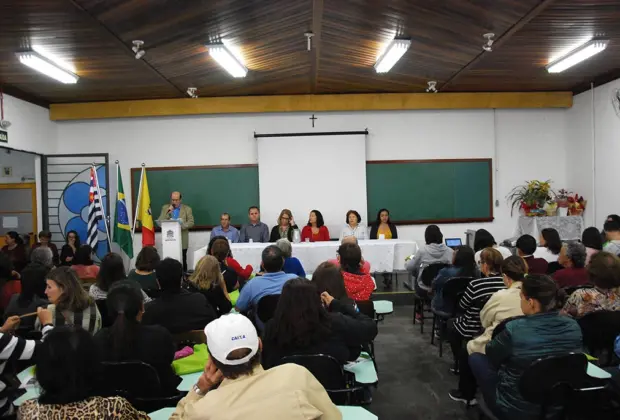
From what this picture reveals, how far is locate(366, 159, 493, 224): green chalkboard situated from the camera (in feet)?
29.0

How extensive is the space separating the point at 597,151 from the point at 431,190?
8.92 feet

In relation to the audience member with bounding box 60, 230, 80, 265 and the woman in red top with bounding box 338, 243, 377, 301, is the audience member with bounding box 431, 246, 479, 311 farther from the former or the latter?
the audience member with bounding box 60, 230, 80, 265

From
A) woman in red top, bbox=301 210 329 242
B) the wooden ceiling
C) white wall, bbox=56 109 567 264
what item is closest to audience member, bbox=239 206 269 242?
white wall, bbox=56 109 567 264

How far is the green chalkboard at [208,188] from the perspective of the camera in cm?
876

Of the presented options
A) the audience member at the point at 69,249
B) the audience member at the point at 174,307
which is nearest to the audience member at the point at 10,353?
the audience member at the point at 174,307

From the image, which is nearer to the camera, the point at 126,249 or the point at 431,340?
the point at 431,340

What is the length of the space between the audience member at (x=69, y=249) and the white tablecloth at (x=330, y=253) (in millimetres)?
2499

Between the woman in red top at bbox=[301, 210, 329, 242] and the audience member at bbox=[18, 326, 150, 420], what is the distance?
6.14 m

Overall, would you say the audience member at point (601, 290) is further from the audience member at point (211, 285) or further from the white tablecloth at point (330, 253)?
the white tablecloth at point (330, 253)

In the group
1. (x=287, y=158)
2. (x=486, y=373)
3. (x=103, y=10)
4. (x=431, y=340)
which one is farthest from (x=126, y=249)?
(x=486, y=373)

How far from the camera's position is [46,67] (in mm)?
6137

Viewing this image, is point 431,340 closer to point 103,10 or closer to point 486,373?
point 486,373

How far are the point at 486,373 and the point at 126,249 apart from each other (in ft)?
22.4

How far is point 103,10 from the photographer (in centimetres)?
454
